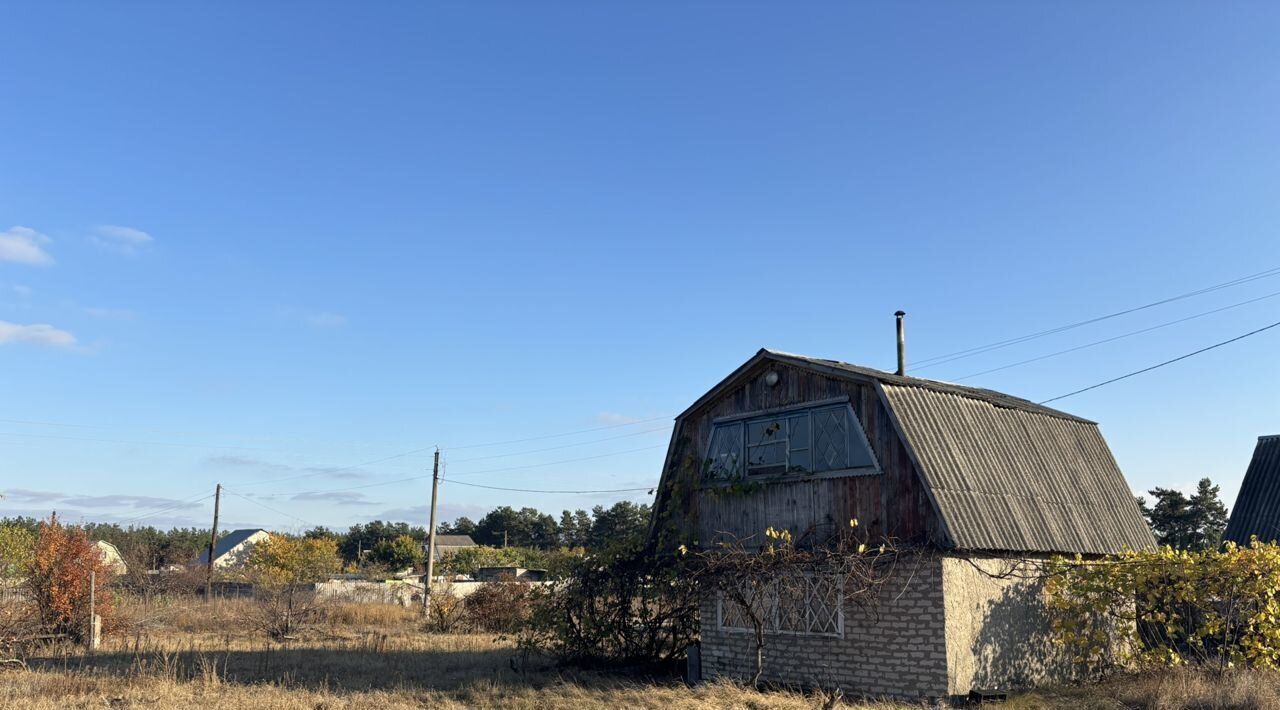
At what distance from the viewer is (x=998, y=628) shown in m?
14.5

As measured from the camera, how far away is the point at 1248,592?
44.1 feet

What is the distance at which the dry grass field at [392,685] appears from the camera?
1321 centimetres

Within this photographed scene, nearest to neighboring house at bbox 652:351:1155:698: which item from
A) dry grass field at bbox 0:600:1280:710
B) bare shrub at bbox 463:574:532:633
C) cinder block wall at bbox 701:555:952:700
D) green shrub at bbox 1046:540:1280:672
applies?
cinder block wall at bbox 701:555:952:700

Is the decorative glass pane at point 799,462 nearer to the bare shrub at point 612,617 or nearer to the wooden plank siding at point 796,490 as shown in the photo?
the wooden plank siding at point 796,490

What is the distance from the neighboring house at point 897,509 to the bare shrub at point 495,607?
12.7 metres

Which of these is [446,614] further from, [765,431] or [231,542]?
[231,542]

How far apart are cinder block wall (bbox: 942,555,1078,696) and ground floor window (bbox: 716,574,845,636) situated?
179 centimetres

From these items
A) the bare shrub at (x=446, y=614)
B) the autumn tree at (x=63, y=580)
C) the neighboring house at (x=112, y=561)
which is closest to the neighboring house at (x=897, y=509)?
the bare shrub at (x=446, y=614)

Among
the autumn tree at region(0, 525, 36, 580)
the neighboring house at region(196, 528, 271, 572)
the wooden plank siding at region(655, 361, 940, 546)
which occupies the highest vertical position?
the wooden plank siding at region(655, 361, 940, 546)

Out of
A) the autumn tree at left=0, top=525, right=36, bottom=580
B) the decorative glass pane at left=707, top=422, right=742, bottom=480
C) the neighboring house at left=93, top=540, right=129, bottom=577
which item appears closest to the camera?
the decorative glass pane at left=707, top=422, right=742, bottom=480

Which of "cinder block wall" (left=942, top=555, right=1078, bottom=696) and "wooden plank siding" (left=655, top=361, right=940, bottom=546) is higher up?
"wooden plank siding" (left=655, top=361, right=940, bottom=546)

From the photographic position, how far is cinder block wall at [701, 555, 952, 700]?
13711 mm

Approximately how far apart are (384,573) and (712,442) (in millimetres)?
43720

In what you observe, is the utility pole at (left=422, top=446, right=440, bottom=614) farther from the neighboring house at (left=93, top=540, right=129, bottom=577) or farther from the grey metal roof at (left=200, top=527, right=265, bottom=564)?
the grey metal roof at (left=200, top=527, right=265, bottom=564)
